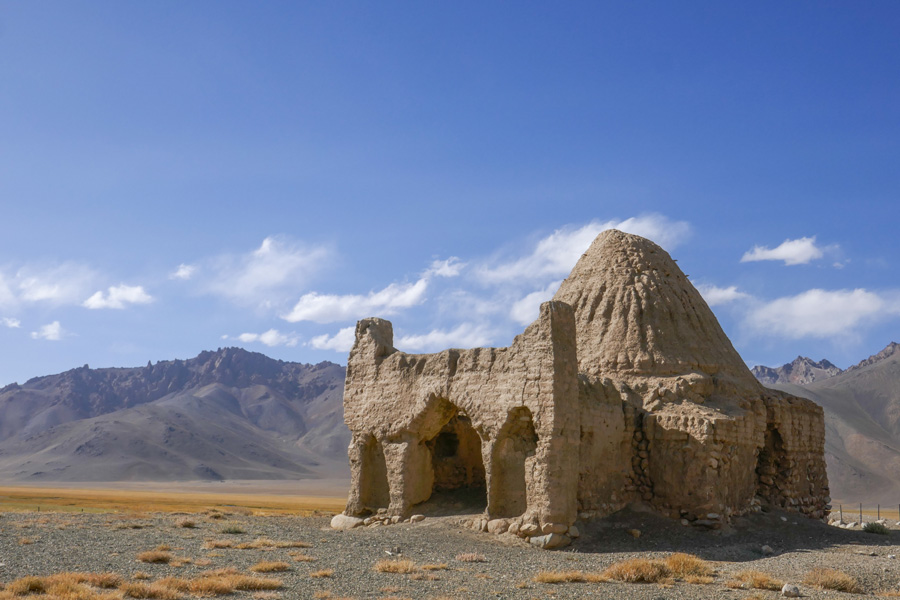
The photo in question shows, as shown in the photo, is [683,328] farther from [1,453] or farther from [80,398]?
[80,398]

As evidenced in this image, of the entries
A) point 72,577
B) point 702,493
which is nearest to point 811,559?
point 702,493

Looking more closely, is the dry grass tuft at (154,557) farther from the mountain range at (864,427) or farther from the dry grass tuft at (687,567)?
the mountain range at (864,427)

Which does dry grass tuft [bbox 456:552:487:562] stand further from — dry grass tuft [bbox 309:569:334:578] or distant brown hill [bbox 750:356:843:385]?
distant brown hill [bbox 750:356:843:385]

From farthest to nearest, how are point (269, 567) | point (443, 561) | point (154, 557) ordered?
point (443, 561) < point (154, 557) < point (269, 567)

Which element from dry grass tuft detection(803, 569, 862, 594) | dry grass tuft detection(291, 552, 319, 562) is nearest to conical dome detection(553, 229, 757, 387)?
dry grass tuft detection(803, 569, 862, 594)

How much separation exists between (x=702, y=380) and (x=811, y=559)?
207 inches

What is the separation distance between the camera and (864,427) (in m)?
83.3

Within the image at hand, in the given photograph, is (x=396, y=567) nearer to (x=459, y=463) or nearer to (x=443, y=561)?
(x=443, y=561)

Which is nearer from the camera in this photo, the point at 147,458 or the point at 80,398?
the point at 147,458

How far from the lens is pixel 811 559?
45.6ft

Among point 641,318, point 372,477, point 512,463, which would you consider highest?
point 641,318

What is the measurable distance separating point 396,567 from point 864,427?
84160 mm

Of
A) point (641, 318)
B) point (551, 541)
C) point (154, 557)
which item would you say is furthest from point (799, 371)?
point (154, 557)

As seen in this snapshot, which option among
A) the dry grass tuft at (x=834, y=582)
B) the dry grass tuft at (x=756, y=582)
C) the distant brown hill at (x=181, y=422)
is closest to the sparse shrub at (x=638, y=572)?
the dry grass tuft at (x=756, y=582)
